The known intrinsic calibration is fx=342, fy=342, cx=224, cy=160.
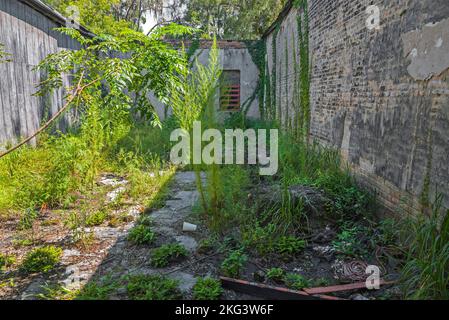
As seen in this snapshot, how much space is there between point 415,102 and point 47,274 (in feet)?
13.5

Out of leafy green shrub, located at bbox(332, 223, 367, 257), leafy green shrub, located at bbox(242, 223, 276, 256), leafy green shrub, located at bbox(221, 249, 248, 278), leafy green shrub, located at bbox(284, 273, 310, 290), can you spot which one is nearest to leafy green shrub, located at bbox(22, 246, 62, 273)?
leafy green shrub, located at bbox(221, 249, 248, 278)

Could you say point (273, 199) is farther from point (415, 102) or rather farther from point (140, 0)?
point (140, 0)

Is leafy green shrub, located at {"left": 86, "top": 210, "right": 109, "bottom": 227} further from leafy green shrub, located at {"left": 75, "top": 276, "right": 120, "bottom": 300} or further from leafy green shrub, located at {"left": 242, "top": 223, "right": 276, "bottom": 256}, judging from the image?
leafy green shrub, located at {"left": 242, "top": 223, "right": 276, "bottom": 256}

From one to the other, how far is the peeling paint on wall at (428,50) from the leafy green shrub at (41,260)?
4.19m

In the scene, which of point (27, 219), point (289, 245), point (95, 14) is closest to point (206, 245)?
point (289, 245)

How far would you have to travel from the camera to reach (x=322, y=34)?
6992mm

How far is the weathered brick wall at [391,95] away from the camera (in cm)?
327

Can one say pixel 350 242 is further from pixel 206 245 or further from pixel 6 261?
pixel 6 261

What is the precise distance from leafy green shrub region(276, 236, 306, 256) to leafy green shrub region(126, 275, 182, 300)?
123cm

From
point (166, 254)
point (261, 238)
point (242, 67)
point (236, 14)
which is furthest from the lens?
point (236, 14)

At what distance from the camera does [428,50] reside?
133 inches

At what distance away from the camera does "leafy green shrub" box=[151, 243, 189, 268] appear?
3445 mm

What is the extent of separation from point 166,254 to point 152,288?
631 millimetres
